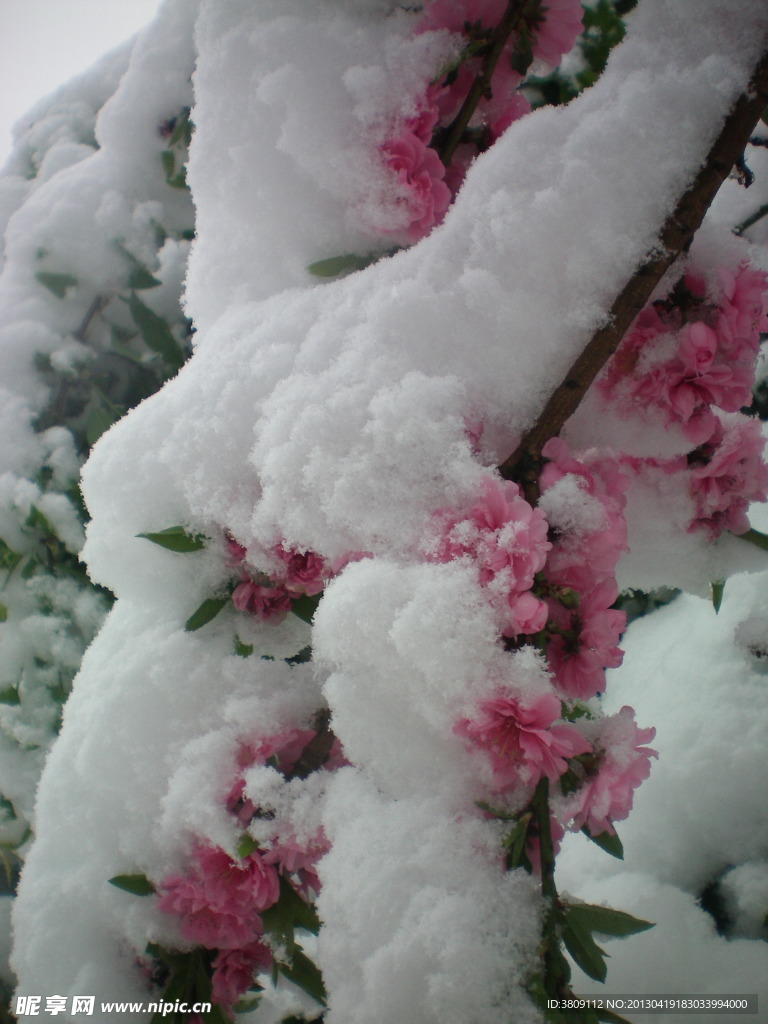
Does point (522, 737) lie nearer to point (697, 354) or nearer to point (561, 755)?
point (561, 755)

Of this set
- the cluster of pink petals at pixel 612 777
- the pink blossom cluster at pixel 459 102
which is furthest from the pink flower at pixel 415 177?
the cluster of pink petals at pixel 612 777

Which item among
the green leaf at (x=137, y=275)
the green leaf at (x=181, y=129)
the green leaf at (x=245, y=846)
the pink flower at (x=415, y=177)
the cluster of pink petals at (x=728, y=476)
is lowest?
the green leaf at (x=245, y=846)

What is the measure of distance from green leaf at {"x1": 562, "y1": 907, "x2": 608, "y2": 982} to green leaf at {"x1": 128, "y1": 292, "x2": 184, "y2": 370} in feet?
3.61

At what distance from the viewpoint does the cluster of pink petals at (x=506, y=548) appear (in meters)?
0.43

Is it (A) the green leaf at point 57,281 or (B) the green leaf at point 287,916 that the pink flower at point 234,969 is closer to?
(B) the green leaf at point 287,916

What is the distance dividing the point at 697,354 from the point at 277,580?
42 centimetres

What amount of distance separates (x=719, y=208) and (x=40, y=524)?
4.43 feet

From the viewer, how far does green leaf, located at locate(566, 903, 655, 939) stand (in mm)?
494

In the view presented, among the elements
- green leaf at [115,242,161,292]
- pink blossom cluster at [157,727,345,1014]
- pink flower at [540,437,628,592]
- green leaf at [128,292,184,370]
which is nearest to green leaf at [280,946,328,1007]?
pink blossom cluster at [157,727,345,1014]

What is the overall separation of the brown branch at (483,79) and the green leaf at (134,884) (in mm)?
828

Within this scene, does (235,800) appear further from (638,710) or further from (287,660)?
(638,710)

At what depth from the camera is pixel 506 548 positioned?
43cm

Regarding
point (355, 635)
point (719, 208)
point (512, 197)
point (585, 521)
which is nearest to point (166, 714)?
point (355, 635)

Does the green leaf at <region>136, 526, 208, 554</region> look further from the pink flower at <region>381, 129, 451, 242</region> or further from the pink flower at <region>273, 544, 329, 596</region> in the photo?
the pink flower at <region>381, 129, 451, 242</region>
